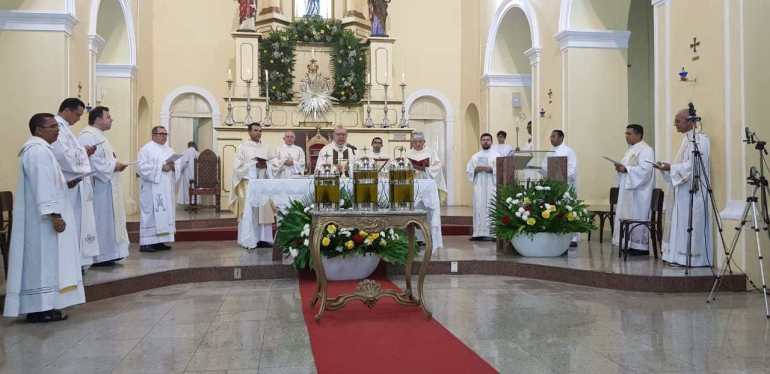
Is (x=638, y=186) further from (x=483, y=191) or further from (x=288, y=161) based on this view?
(x=288, y=161)

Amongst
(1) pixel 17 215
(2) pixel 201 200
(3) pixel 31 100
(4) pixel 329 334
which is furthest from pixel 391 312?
(2) pixel 201 200

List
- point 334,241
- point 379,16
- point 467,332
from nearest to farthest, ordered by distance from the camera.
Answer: point 467,332 < point 334,241 < point 379,16

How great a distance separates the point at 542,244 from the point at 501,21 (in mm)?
7127

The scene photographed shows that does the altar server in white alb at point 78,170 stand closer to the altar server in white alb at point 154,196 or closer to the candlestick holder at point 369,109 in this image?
the altar server in white alb at point 154,196

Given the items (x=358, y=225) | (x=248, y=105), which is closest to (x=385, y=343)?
(x=358, y=225)

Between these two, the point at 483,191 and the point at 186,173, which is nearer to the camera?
the point at 483,191

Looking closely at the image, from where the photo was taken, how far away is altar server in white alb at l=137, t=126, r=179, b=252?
812 cm

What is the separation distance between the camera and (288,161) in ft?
28.0

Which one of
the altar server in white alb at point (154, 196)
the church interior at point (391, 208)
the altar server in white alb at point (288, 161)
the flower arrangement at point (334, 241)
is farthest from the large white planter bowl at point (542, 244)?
the altar server in white alb at point (154, 196)

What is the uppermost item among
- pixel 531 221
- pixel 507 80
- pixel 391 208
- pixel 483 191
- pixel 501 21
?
pixel 501 21

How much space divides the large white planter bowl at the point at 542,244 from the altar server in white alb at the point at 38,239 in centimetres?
471

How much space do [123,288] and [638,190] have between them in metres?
5.79

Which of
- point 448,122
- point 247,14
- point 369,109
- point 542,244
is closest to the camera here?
point 542,244

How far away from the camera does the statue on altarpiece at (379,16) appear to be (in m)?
14.8
